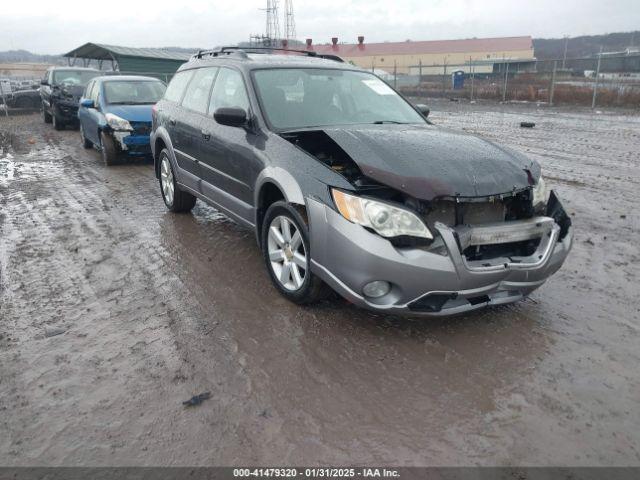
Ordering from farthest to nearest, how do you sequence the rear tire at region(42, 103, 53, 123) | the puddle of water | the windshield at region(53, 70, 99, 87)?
the rear tire at region(42, 103, 53, 123) < the windshield at region(53, 70, 99, 87) < the puddle of water

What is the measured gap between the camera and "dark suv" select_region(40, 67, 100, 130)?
49.7 feet

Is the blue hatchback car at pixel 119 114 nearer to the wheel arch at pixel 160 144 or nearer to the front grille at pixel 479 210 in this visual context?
the wheel arch at pixel 160 144

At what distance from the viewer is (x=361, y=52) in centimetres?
6844

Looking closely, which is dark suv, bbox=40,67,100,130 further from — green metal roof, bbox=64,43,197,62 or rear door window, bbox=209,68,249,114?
rear door window, bbox=209,68,249,114

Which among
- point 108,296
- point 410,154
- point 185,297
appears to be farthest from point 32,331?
point 410,154

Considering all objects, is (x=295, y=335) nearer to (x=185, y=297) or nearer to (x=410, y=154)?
(x=185, y=297)

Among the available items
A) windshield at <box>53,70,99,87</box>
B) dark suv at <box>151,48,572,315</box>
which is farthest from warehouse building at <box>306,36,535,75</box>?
dark suv at <box>151,48,572,315</box>

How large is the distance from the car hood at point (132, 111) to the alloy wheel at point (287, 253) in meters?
6.61

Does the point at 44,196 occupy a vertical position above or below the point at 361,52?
below

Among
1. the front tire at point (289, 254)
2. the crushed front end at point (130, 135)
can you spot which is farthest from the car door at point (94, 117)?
the front tire at point (289, 254)

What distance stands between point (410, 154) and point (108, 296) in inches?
103

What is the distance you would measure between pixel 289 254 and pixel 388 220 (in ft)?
3.28

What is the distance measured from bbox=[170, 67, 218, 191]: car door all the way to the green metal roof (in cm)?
2298

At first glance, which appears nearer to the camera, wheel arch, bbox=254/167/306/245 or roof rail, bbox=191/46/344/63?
wheel arch, bbox=254/167/306/245
